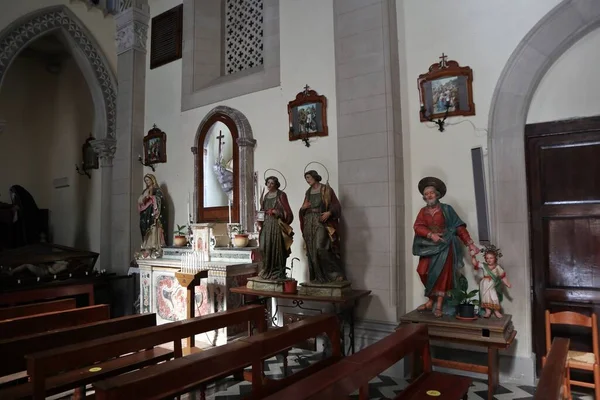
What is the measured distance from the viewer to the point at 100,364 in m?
3.44

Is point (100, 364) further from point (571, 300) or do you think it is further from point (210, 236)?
point (571, 300)

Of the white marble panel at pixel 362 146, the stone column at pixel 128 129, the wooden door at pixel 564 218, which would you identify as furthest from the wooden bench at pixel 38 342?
the stone column at pixel 128 129

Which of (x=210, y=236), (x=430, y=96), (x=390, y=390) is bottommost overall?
(x=390, y=390)

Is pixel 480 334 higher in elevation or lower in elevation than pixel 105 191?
lower

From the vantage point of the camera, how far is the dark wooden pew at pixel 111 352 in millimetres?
2289

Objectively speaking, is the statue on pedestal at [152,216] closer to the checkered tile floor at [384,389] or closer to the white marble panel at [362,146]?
the checkered tile floor at [384,389]

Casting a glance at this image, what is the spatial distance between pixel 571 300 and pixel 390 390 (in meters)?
1.87

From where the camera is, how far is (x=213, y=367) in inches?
87.2

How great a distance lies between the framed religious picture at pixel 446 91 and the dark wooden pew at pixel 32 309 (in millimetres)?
4194

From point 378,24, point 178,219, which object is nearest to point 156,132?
point 178,219

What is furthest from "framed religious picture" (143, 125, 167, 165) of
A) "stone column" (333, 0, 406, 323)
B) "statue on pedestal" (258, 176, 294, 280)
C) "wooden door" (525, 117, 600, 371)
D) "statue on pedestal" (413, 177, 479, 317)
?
"wooden door" (525, 117, 600, 371)

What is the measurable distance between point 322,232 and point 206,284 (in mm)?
1903

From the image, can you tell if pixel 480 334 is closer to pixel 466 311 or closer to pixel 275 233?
pixel 466 311

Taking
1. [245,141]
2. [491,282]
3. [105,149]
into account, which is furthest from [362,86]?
[105,149]
